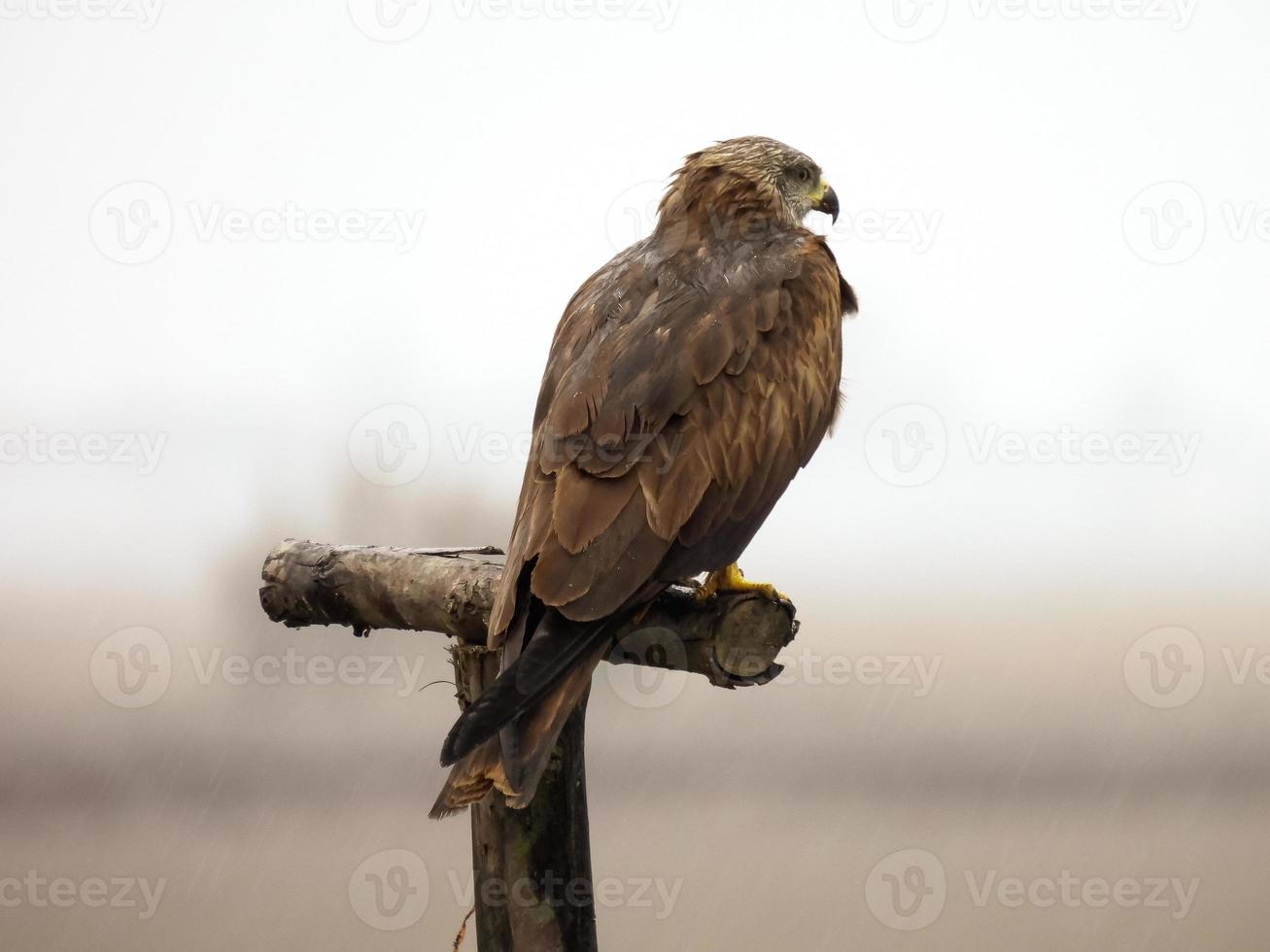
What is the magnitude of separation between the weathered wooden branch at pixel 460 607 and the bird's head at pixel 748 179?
3.00 ft

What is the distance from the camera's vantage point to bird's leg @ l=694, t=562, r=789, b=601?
1942 mm

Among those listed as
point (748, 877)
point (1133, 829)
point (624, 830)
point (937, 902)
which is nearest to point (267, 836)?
point (624, 830)

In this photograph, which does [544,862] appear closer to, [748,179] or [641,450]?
[641,450]

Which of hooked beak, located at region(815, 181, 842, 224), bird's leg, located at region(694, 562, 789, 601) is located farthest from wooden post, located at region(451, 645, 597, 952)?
hooked beak, located at region(815, 181, 842, 224)

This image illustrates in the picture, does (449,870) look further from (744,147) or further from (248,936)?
(744,147)

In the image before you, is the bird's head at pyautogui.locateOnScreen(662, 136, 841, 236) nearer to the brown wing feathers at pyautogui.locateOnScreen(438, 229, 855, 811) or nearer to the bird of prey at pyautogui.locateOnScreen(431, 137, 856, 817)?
the bird of prey at pyautogui.locateOnScreen(431, 137, 856, 817)

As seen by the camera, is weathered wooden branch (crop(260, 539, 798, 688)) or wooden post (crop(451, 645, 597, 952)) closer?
weathered wooden branch (crop(260, 539, 798, 688))

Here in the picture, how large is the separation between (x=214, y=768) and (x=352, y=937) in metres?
0.83

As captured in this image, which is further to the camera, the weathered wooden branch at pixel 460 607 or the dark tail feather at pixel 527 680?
the weathered wooden branch at pixel 460 607

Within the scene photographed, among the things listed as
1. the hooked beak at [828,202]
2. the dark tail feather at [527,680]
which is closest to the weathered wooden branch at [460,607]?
the dark tail feather at [527,680]

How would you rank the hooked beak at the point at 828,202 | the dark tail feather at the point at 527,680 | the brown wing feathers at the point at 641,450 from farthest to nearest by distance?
the hooked beak at the point at 828,202
the brown wing feathers at the point at 641,450
the dark tail feather at the point at 527,680

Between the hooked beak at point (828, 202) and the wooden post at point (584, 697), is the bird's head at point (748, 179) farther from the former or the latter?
the wooden post at point (584, 697)

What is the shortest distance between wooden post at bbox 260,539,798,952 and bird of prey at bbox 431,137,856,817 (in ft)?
0.35

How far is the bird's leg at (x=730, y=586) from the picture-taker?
194 centimetres
